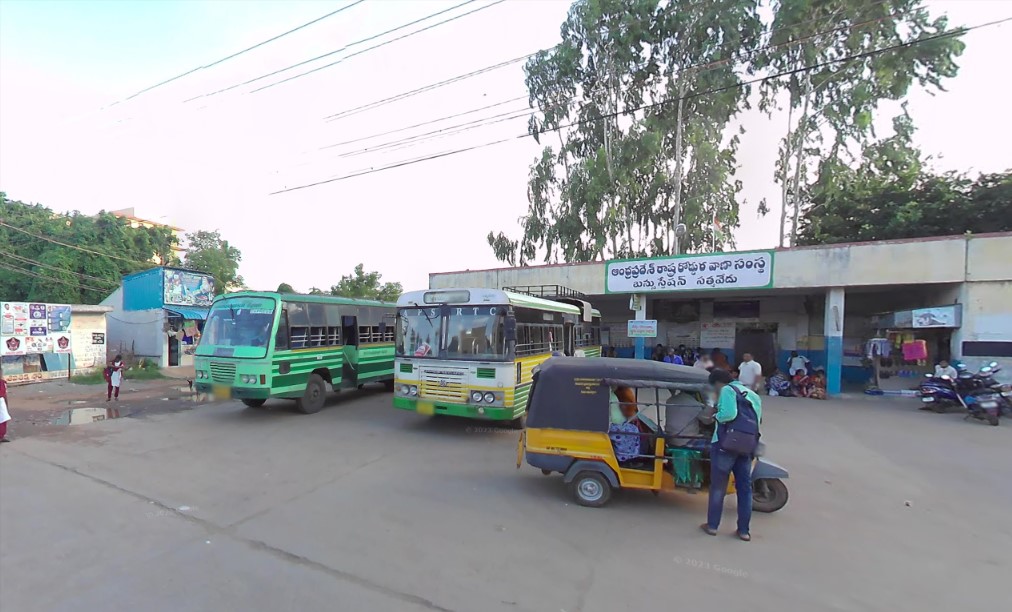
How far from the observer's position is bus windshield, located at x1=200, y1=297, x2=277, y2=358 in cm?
967

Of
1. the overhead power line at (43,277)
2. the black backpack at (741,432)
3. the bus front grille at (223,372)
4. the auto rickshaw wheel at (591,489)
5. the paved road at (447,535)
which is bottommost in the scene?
the paved road at (447,535)

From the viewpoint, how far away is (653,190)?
1075 inches

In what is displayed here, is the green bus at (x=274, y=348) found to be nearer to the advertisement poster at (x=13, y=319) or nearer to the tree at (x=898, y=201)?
the advertisement poster at (x=13, y=319)

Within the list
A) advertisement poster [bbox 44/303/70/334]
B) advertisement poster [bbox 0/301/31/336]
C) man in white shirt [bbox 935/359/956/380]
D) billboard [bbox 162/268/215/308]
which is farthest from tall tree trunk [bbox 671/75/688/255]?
advertisement poster [bbox 0/301/31/336]

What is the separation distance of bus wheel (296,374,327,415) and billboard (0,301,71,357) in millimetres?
12247

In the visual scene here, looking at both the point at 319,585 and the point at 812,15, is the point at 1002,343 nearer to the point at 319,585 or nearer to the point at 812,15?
the point at 812,15

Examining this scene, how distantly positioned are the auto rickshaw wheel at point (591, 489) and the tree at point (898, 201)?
21.7 metres

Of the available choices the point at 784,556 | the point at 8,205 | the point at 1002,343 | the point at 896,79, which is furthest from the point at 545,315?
the point at 8,205

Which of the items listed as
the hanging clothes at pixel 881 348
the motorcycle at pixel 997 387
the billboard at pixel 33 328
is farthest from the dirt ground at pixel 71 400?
the hanging clothes at pixel 881 348

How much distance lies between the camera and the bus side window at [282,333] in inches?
381

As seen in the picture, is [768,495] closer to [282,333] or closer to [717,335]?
[282,333]

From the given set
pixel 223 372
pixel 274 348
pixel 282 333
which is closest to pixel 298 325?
pixel 282 333

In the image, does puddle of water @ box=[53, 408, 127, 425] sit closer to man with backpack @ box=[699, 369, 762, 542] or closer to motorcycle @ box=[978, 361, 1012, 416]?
man with backpack @ box=[699, 369, 762, 542]

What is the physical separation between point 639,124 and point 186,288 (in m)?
24.6
